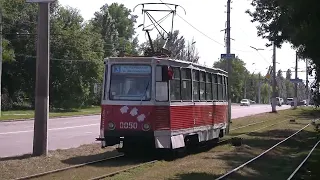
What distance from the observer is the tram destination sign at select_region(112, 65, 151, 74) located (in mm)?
15703

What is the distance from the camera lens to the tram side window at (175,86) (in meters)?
16.2

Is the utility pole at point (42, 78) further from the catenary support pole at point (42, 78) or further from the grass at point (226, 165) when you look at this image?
the grass at point (226, 165)

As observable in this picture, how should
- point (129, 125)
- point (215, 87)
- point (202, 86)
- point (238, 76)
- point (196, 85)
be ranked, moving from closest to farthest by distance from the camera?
point (129, 125) < point (196, 85) < point (202, 86) < point (215, 87) < point (238, 76)

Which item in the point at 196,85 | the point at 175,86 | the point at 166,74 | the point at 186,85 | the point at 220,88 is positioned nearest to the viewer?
the point at 166,74

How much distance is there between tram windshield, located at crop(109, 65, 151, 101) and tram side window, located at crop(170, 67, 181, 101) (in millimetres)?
892

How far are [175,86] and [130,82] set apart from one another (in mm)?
1464

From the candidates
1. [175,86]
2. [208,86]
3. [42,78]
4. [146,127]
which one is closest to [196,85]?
[208,86]

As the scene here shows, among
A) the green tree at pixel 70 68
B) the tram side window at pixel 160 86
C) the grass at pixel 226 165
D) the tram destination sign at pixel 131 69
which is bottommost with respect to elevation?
the grass at pixel 226 165

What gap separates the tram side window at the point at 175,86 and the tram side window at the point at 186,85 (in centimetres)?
31

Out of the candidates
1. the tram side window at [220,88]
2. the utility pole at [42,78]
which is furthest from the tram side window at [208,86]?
the utility pole at [42,78]

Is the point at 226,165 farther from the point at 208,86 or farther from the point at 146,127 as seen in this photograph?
the point at 208,86

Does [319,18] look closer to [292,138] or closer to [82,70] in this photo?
[292,138]

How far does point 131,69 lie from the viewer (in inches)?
623

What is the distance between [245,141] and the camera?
2417cm
